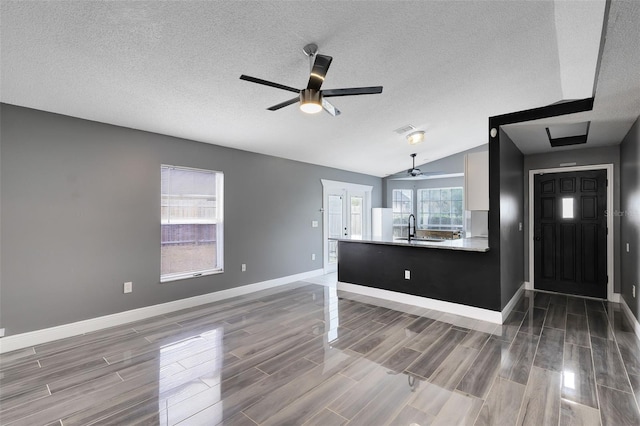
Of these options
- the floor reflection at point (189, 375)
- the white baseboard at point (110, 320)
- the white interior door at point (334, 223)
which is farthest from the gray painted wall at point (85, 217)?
the white interior door at point (334, 223)

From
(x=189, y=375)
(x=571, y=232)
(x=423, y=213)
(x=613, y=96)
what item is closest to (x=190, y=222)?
(x=189, y=375)

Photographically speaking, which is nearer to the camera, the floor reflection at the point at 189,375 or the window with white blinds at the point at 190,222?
the floor reflection at the point at 189,375

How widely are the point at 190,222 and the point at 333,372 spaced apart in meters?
3.04

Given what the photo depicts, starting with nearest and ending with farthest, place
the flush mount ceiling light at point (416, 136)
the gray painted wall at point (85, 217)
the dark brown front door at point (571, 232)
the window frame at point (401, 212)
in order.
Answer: the gray painted wall at point (85, 217) → the dark brown front door at point (571, 232) → the flush mount ceiling light at point (416, 136) → the window frame at point (401, 212)

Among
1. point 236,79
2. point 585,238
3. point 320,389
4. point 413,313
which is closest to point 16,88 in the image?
Answer: point 236,79

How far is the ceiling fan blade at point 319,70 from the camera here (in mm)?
2141

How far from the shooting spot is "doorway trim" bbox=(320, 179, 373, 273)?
21.4 ft

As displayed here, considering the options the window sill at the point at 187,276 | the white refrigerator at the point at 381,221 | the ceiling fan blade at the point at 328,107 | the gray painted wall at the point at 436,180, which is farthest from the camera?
the white refrigerator at the point at 381,221

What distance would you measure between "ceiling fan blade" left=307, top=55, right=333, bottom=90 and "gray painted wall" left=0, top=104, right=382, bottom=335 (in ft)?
8.75

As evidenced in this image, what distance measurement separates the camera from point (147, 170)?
3930 millimetres

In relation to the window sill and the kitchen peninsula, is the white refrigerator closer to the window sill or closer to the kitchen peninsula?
the kitchen peninsula

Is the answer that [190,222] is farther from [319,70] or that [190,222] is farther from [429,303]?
[429,303]

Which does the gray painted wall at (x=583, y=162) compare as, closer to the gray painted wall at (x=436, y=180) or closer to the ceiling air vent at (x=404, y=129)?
the gray painted wall at (x=436, y=180)

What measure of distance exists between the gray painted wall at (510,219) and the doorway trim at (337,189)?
8.03 feet
